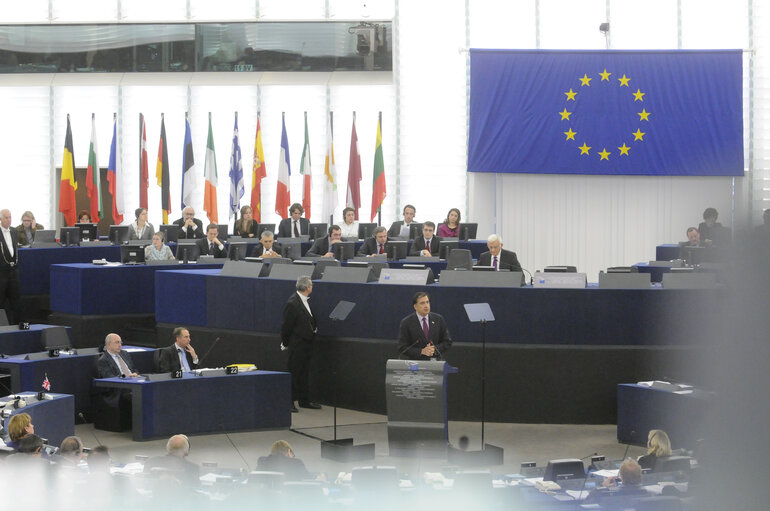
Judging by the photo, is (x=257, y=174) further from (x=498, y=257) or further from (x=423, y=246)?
(x=498, y=257)

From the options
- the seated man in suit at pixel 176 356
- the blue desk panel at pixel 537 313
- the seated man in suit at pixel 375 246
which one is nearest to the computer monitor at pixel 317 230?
the seated man in suit at pixel 375 246

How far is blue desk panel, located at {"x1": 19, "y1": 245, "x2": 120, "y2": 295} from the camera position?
1555 centimetres

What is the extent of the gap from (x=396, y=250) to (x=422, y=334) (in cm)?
605

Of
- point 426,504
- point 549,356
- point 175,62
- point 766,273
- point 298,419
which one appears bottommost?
point 298,419

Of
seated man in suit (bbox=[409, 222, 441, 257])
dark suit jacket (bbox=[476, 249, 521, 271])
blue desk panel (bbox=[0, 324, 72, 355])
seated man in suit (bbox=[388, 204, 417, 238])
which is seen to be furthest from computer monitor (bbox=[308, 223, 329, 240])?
blue desk panel (bbox=[0, 324, 72, 355])

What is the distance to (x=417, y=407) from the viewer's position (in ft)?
30.4

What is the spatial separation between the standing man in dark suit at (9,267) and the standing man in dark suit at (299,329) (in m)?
5.44

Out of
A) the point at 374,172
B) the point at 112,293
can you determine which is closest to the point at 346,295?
the point at 112,293

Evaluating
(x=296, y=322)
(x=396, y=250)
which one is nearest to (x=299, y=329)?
(x=296, y=322)

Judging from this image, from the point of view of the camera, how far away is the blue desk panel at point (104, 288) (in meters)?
14.3

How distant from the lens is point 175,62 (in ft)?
75.7

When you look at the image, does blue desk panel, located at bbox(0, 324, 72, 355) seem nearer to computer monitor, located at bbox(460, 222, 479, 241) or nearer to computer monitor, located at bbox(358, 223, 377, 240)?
computer monitor, located at bbox(358, 223, 377, 240)

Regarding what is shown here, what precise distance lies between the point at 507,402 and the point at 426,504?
9693 mm

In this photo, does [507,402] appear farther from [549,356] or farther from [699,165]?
[699,165]
